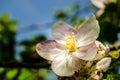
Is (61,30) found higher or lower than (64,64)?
higher

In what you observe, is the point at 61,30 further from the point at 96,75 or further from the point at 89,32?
the point at 96,75

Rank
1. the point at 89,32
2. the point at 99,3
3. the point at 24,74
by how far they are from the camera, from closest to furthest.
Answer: the point at 89,32
the point at 99,3
the point at 24,74

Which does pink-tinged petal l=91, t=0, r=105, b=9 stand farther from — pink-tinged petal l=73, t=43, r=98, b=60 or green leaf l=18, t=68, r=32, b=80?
pink-tinged petal l=73, t=43, r=98, b=60

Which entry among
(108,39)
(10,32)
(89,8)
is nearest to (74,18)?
(89,8)

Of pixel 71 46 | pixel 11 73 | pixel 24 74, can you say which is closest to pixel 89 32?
pixel 71 46

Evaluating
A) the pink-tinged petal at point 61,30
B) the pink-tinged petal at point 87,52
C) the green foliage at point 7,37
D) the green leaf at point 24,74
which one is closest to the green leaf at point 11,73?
the green leaf at point 24,74

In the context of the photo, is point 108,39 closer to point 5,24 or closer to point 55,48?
point 55,48

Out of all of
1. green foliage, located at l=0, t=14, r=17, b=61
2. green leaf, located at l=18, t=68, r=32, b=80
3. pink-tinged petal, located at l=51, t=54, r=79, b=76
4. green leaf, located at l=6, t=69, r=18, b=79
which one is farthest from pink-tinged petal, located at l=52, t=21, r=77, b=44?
green foliage, located at l=0, t=14, r=17, b=61
